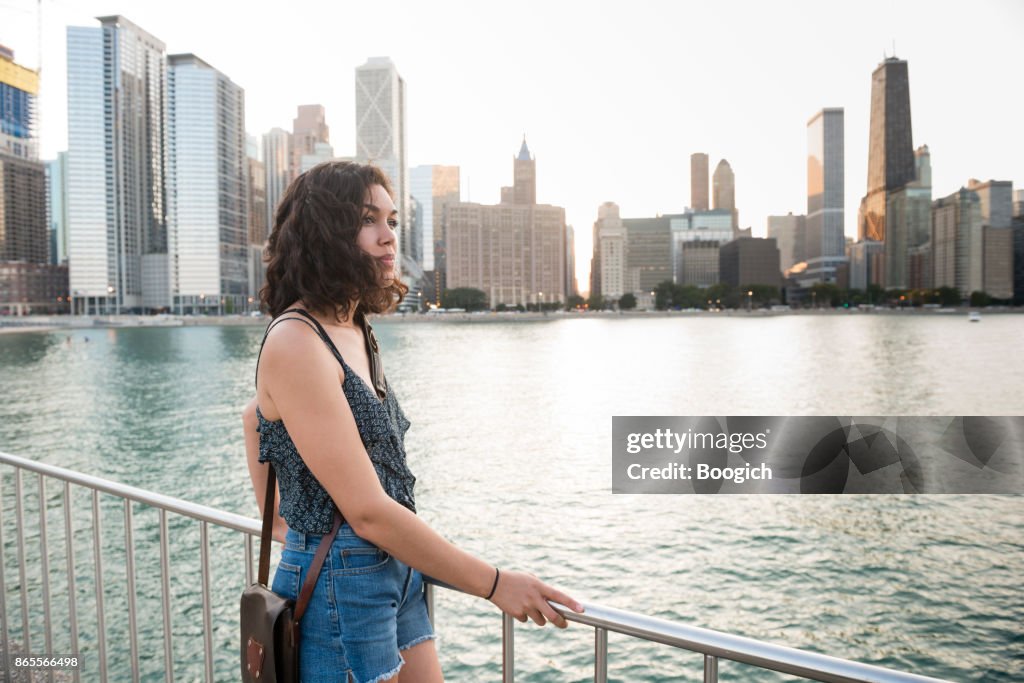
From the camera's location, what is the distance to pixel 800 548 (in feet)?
47.9

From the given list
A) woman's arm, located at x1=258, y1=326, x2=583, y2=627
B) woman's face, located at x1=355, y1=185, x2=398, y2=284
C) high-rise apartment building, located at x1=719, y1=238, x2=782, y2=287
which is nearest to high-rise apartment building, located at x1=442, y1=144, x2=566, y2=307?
high-rise apartment building, located at x1=719, y1=238, x2=782, y2=287

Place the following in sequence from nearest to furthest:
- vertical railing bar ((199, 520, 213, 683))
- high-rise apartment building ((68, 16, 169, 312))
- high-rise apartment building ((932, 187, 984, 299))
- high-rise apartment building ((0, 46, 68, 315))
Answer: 1. vertical railing bar ((199, 520, 213, 683))
2. high-rise apartment building ((68, 16, 169, 312))
3. high-rise apartment building ((0, 46, 68, 315))
4. high-rise apartment building ((932, 187, 984, 299))

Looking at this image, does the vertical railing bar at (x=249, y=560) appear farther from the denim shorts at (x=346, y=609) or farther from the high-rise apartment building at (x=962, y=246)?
the high-rise apartment building at (x=962, y=246)

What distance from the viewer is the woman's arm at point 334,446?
1594mm

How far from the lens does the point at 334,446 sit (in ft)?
5.28

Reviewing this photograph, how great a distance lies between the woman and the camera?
161cm

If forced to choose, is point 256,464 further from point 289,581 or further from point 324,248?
point 324,248

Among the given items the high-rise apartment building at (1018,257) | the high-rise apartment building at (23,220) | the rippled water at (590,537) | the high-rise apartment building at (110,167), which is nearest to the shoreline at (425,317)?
the high-rise apartment building at (1018,257)

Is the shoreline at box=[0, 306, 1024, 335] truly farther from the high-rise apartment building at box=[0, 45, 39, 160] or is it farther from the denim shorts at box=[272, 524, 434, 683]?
the denim shorts at box=[272, 524, 434, 683]

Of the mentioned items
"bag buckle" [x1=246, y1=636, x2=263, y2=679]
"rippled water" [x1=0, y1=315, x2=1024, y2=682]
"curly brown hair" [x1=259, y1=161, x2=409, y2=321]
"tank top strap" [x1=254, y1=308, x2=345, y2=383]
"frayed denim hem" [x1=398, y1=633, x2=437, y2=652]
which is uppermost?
"curly brown hair" [x1=259, y1=161, x2=409, y2=321]

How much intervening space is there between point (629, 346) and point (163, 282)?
407ft

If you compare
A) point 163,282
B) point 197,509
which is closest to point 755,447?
point 197,509

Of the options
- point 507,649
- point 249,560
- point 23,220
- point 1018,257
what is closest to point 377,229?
point 507,649

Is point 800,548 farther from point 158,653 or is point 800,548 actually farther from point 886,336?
point 886,336
